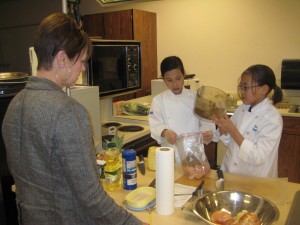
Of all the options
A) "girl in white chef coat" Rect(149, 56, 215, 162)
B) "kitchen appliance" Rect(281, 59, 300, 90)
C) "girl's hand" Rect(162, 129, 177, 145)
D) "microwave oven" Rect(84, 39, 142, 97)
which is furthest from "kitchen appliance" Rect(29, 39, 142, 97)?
"kitchen appliance" Rect(281, 59, 300, 90)

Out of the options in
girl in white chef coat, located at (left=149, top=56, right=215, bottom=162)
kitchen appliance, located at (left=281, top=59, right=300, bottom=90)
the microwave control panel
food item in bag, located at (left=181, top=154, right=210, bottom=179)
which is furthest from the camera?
kitchen appliance, located at (left=281, top=59, right=300, bottom=90)

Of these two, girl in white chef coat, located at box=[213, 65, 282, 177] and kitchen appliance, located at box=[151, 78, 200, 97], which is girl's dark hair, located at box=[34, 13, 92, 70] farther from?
kitchen appliance, located at box=[151, 78, 200, 97]

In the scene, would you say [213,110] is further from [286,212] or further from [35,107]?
[35,107]

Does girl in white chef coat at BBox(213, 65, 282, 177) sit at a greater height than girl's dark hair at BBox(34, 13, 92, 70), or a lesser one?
lesser

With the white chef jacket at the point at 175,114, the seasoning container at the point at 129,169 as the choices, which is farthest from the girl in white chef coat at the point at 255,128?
the seasoning container at the point at 129,169

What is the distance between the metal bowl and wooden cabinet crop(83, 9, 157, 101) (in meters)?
2.52

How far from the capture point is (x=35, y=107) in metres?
Answer: 0.77

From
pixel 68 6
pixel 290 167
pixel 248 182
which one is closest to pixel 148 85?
pixel 290 167

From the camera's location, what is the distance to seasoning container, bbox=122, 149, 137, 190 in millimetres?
1270

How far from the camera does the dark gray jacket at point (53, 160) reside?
757 mm

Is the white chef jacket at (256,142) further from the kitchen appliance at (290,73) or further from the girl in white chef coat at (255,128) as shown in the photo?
the kitchen appliance at (290,73)

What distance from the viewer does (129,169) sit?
50.6 inches

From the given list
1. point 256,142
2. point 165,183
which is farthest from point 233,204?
point 256,142

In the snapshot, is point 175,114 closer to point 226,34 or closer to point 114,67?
point 114,67
